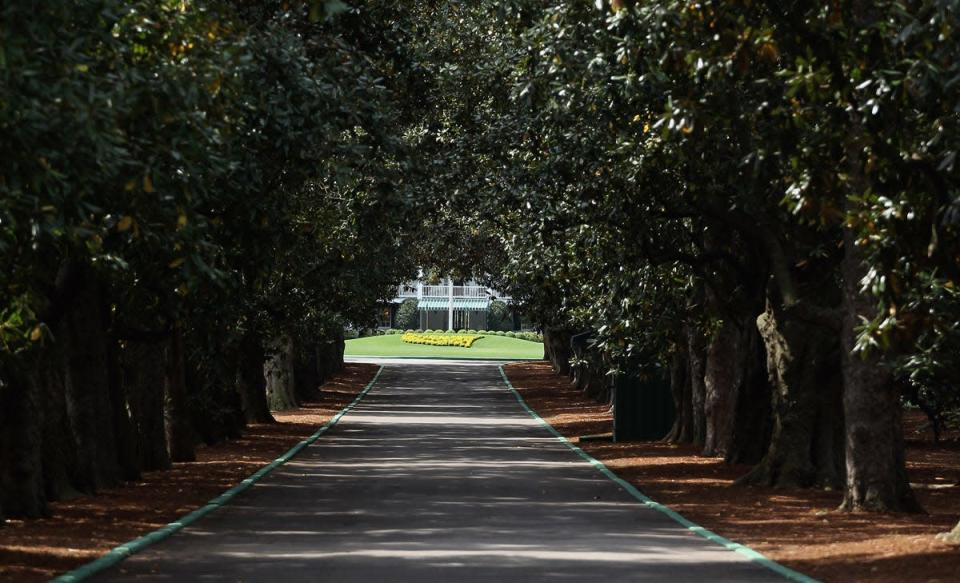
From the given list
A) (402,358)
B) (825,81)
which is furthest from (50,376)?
(402,358)

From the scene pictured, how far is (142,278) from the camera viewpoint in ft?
59.4

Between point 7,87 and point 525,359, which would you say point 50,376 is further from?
point 525,359

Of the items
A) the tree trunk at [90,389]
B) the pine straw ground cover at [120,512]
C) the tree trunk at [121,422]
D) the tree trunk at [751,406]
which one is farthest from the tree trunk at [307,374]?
the tree trunk at [90,389]

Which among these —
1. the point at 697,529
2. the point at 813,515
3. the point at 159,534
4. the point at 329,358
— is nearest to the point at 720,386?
the point at 813,515

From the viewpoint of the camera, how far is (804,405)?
72.3ft

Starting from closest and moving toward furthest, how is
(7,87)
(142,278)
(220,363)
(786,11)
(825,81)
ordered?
(7,87) → (825,81) → (786,11) → (142,278) → (220,363)

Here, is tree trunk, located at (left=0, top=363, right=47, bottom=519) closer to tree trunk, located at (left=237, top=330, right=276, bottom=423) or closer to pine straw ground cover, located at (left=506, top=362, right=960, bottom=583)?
pine straw ground cover, located at (left=506, top=362, right=960, bottom=583)

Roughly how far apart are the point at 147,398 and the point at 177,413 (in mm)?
3083

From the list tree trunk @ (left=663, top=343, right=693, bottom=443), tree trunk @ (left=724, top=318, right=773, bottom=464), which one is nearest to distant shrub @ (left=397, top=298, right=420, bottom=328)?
tree trunk @ (left=663, top=343, right=693, bottom=443)

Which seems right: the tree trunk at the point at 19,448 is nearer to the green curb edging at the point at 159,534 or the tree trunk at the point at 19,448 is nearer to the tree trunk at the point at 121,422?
the green curb edging at the point at 159,534

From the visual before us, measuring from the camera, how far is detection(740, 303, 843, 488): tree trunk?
2186 cm

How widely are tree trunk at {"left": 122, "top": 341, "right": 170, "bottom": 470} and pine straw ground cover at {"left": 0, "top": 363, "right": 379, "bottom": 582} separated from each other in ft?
1.26

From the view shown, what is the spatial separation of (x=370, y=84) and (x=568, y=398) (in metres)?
39.4

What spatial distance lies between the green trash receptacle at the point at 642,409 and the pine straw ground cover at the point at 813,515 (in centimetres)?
81
